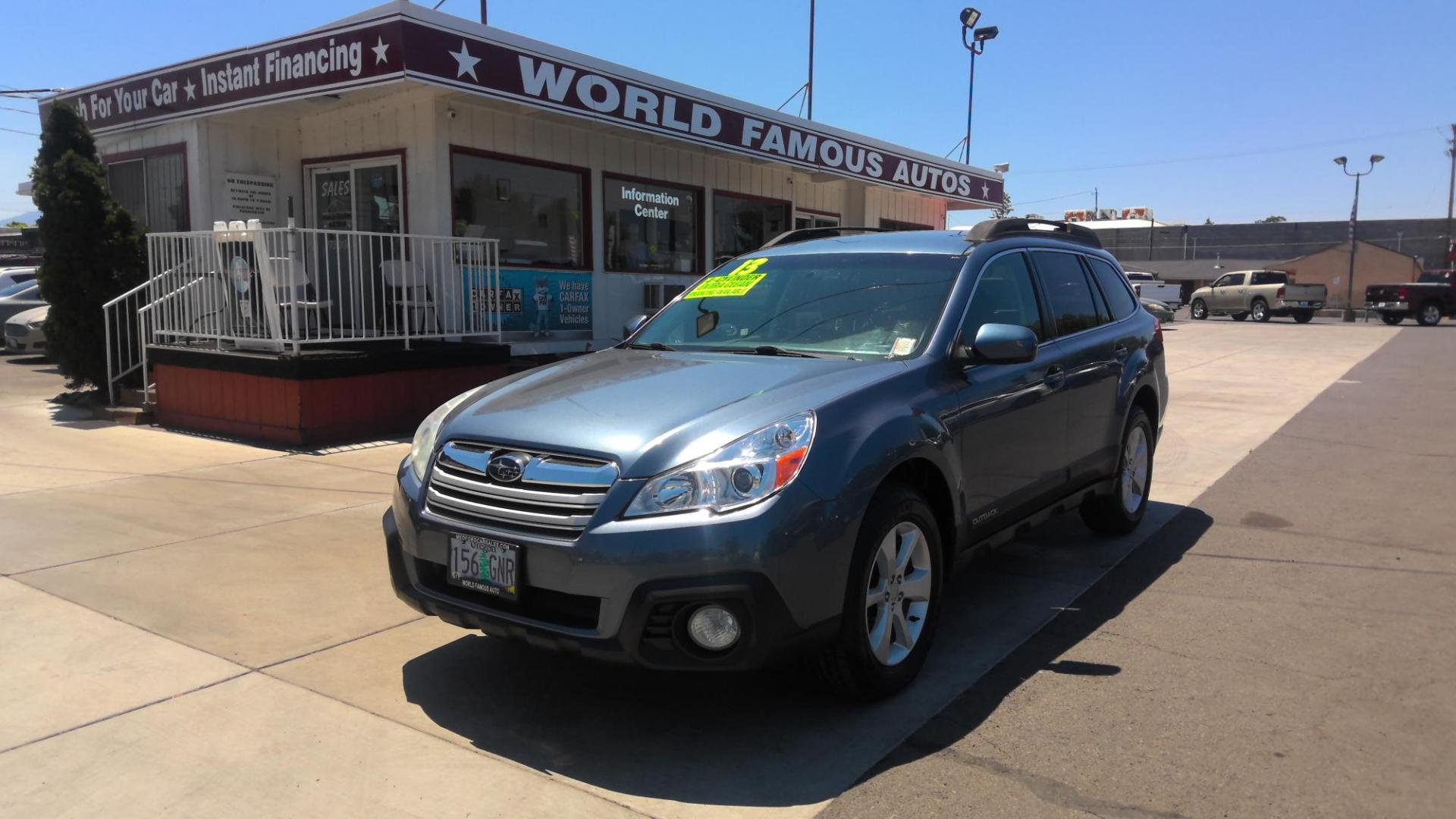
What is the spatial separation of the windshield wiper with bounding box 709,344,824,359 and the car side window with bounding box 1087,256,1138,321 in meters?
2.61

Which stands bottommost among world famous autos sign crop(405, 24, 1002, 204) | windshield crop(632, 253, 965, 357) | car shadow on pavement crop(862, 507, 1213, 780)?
car shadow on pavement crop(862, 507, 1213, 780)

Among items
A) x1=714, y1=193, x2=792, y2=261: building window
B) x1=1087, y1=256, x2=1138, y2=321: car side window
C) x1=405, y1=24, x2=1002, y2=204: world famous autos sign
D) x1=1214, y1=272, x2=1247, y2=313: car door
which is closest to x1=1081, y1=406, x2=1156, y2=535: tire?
x1=1087, y1=256, x2=1138, y2=321: car side window

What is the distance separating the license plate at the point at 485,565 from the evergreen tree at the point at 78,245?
9223mm

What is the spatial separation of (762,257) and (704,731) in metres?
2.61

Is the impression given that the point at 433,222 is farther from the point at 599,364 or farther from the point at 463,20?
the point at 599,364

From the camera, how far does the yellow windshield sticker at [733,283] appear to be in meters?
5.03

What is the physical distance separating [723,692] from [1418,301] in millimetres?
41506

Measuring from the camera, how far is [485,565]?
3.38 meters

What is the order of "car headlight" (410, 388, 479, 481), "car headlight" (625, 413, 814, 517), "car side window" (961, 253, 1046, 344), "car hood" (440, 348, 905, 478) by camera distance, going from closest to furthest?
"car headlight" (625, 413, 814, 517) → "car hood" (440, 348, 905, 478) → "car headlight" (410, 388, 479, 481) → "car side window" (961, 253, 1046, 344)

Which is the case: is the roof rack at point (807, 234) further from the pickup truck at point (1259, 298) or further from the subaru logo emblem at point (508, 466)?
the pickup truck at point (1259, 298)

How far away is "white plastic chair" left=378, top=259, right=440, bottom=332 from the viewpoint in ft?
32.0

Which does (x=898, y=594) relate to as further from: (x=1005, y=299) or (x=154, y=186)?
(x=154, y=186)

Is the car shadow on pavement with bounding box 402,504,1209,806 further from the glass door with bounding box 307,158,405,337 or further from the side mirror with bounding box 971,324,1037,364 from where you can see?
the glass door with bounding box 307,158,405,337

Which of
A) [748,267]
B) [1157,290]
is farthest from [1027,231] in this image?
[1157,290]
